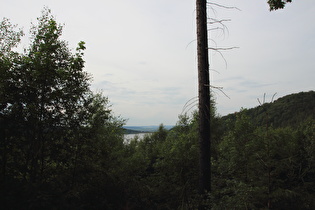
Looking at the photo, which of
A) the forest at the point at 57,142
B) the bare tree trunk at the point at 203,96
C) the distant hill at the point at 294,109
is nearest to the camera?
the forest at the point at 57,142

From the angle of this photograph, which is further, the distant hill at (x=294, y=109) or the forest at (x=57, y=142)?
the distant hill at (x=294, y=109)

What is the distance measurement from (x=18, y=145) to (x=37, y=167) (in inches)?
36.4

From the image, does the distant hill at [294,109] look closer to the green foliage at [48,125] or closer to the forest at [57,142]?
the forest at [57,142]

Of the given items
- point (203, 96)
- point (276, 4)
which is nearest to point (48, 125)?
point (203, 96)

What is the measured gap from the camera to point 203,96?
537 cm

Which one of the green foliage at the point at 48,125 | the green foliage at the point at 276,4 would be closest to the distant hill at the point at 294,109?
the green foliage at the point at 276,4

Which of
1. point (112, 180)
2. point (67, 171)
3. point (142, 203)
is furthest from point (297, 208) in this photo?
point (67, 171)

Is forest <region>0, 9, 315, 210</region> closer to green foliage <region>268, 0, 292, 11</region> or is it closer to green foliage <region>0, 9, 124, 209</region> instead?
green foliage <region>0, 9, 124, 209</region>

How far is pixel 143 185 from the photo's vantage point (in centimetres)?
1184

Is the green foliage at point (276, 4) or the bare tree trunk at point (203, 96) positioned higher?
the green foliage at point (276, 4)

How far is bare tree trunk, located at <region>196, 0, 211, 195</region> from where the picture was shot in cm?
523

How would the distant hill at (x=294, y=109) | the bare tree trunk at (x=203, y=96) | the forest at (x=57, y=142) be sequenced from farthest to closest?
the distant hill at (x=294, y=109), the bare tree trunk at (x=203, y=96), the forest at (x=57, y=142)

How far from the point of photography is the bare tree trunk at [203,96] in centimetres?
523

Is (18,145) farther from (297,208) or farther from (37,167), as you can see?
(297,208)
